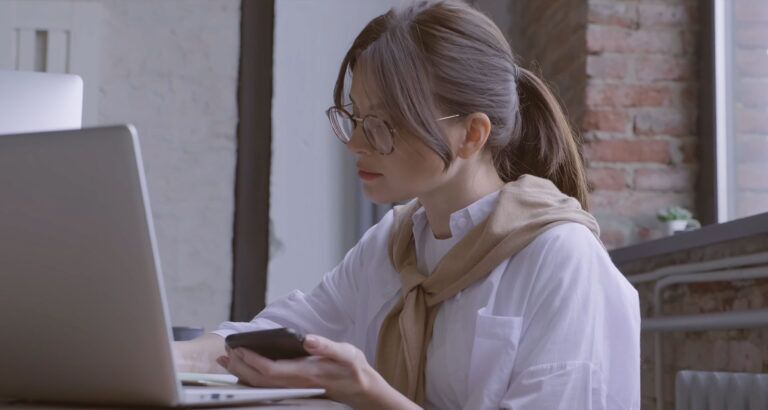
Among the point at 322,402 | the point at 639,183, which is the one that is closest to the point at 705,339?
the point at 639,183

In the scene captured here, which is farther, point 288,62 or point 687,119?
point 288,62

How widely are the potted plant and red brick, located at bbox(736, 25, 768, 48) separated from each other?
0.45m

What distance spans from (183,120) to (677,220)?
5.08ft

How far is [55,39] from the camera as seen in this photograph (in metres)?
3.15

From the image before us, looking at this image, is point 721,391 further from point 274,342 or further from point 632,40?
point 274,342

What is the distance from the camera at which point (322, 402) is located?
968mm

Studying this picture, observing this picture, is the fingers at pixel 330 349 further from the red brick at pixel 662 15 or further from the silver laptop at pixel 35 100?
the red brick at pixel 662 15

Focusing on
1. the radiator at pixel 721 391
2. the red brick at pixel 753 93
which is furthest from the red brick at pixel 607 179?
the radiator at pixel 721 391

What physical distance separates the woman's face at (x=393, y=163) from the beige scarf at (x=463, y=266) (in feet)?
0.33

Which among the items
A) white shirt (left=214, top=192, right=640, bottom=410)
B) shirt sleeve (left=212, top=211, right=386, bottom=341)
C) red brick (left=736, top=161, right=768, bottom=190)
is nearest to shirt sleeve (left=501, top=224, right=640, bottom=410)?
white shirt (left=214, top=192, right=640, bottom=410)

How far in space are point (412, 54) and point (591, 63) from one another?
1410 millimetres

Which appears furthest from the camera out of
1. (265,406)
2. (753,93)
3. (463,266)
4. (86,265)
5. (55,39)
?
(55,39)

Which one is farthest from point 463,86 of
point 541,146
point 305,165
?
point 305,165

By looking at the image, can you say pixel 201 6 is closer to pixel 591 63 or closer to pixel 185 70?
pixel 185 70
